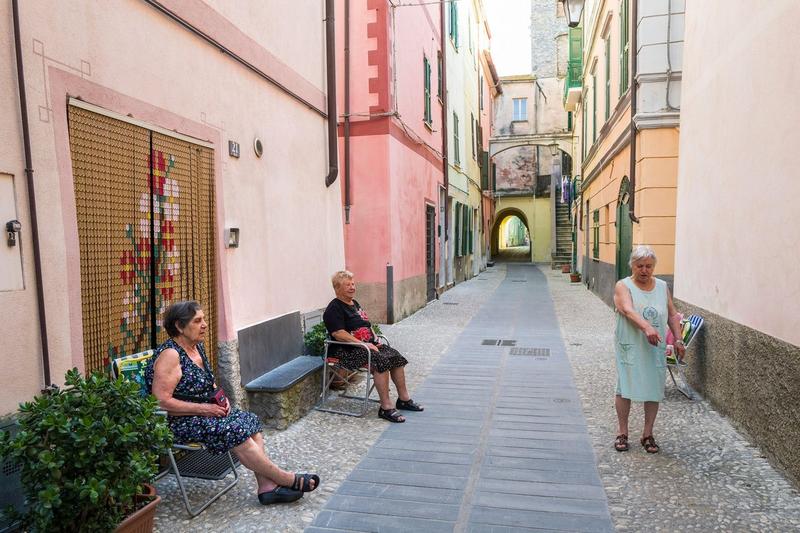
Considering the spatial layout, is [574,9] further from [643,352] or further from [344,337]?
[344,337]

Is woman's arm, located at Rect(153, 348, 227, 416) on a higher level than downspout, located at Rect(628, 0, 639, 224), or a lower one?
lower

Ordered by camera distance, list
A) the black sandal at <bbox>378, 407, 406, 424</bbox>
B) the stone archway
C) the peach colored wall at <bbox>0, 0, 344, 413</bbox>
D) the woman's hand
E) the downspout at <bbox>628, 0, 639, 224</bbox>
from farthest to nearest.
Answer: the stone archway
the downspout at <bbox>628, 0, 639, 224</bbox>
the black sandal at <bbox>378, 407, 406, 424</bbox>
the woman's hand
the peach colored wall at <bbox>0, 0, 344, 413</bbox>

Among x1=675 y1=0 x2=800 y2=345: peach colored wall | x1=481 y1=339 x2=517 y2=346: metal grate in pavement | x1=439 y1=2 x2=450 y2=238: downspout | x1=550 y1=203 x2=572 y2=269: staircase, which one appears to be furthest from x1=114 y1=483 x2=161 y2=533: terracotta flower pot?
x1=550 y1=203 x2=572 y2=269: staircase

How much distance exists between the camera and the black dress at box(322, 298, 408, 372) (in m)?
5.14

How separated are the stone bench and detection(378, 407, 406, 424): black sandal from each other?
0.72 meters

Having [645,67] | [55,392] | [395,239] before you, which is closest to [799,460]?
[55,392]

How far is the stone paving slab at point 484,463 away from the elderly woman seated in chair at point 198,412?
34cm

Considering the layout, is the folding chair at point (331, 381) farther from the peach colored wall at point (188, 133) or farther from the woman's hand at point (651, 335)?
the woman's hand at point (651, 335)

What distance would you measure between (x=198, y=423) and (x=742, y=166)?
4.38 m

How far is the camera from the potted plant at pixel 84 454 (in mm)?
2324

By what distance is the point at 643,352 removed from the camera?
4117mm

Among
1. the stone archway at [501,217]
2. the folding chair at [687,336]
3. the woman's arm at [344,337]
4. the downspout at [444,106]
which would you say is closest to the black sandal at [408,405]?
the woman's arm at [344,337]

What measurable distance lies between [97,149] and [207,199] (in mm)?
1208

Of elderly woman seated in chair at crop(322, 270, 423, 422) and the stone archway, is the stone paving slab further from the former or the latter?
the stone archway
